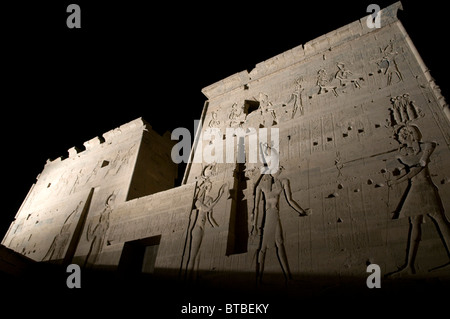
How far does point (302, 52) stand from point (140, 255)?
23.2 feet

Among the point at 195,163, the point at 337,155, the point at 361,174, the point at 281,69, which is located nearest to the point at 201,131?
the point at 195,163

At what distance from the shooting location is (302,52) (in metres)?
8.50

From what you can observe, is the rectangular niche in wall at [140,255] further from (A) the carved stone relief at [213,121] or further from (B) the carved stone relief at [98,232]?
(A) the carved stone relief at [213,121]

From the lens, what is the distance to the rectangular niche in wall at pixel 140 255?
23.4ft

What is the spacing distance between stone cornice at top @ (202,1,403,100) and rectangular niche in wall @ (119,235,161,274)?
496cm

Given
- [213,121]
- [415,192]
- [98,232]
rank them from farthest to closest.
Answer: [213,121]
[98,232]
[415,192]

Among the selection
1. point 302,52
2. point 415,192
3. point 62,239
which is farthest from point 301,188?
point 62,239

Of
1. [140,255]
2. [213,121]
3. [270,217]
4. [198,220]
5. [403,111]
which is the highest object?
[213,121]

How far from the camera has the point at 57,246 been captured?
8562mm

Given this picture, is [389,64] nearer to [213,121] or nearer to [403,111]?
[403,111]

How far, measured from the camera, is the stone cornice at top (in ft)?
24.5

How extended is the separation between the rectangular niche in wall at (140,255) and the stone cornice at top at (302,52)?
4958mm

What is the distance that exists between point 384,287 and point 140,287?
468 cm

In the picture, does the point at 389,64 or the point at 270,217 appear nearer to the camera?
the point at 270,217
